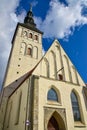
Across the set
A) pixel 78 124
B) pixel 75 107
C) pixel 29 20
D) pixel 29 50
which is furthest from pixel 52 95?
pixel 29 20

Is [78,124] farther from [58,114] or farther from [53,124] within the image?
[53,124]

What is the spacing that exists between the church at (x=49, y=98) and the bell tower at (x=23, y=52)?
1.61 m

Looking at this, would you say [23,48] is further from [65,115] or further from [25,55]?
[65,115]

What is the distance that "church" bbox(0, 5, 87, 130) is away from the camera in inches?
418

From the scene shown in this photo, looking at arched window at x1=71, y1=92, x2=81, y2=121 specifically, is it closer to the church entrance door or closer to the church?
the church

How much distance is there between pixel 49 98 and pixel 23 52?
14.6m

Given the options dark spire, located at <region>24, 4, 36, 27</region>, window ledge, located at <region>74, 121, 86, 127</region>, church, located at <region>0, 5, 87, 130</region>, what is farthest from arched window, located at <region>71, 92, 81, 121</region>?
dark spire, located at <region>24, 4, 36, 27</region>

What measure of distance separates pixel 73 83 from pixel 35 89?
523cm

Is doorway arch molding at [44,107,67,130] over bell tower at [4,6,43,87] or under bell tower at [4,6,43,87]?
under

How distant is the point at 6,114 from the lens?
16.9 m

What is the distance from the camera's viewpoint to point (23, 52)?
81.3 feet

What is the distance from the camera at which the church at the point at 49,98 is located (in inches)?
418

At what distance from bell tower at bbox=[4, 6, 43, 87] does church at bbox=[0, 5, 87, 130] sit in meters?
1.61

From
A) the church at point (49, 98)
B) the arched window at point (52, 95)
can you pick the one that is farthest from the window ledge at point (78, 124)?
the arched window at point (52, 95)
